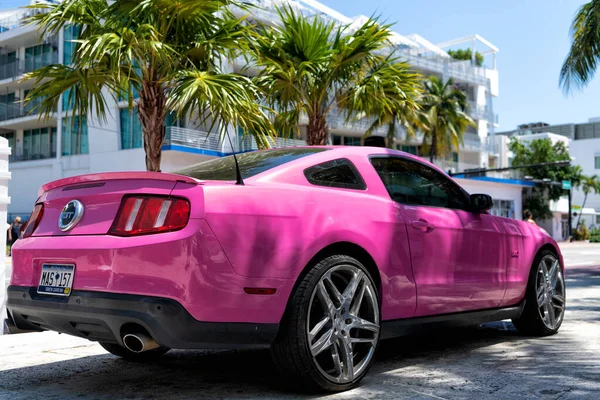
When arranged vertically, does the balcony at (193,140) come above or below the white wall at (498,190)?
above

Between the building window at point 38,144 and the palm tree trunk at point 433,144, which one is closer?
the building window at point 38,144

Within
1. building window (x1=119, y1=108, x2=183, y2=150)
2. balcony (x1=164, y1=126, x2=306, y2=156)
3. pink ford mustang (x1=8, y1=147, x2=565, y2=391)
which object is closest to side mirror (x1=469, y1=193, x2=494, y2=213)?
pink ford mustang (x1=8, y1=147, x2=565, y2=391)

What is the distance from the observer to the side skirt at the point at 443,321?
4161mm

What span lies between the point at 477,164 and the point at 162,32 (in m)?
44.5

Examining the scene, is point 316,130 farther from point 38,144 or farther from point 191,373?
point 38,144

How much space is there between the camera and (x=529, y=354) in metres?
4.98

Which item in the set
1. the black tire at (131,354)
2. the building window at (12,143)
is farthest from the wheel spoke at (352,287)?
the building window at (12,143)

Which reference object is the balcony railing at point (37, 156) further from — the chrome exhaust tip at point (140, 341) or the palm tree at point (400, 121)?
the chrome exhaust tip at point (140, 341)

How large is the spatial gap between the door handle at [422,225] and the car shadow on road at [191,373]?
70 centimetres

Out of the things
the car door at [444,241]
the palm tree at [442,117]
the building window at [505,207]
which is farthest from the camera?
the building window at [505,207]

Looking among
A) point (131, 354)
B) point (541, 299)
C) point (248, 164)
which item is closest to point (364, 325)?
point (248, 164)

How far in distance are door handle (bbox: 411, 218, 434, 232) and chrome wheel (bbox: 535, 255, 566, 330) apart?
168 cm

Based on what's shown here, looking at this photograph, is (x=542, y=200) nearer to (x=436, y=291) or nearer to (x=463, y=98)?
(x=463, y=98)

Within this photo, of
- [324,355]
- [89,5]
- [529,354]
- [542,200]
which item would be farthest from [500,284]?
[542,200]
